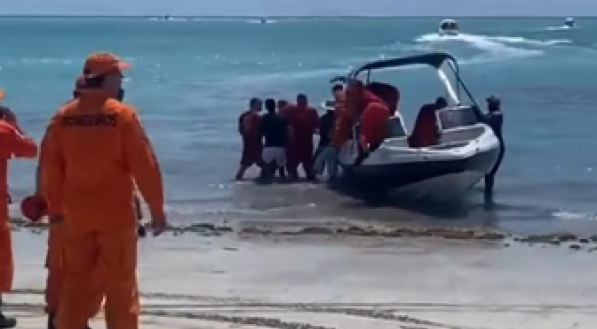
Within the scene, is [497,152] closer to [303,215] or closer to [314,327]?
[303,215]

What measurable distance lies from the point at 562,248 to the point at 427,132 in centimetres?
394

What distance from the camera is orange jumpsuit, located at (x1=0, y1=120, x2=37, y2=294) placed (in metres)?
6.83

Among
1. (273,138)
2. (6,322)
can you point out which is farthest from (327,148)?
(6,322)

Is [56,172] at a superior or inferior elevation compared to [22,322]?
superior

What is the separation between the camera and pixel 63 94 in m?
38.8

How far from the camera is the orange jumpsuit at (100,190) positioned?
18.9 feet

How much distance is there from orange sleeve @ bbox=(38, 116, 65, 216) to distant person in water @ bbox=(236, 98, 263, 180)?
10315 millimetres

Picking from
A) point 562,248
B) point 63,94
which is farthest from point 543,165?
point 63,94

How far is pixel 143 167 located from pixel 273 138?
10532mm

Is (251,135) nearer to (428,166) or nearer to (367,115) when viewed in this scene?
(367,115)

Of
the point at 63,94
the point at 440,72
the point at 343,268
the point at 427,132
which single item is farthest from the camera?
the point at 63,94

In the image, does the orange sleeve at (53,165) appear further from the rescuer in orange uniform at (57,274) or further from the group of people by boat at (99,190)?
the rescuer in orange uniform at (57,274)

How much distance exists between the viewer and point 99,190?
19.1 ft

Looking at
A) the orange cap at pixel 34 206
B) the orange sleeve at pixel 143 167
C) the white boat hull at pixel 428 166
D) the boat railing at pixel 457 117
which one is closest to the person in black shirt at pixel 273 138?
the white boat hull at pixel 428 166
